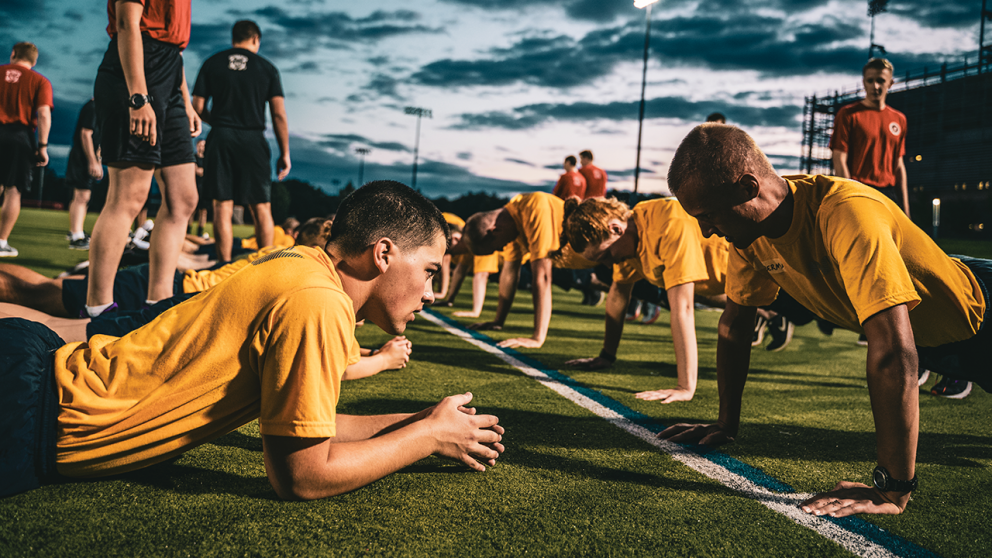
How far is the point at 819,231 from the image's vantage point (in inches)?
84.5

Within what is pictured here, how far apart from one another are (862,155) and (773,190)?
459cm

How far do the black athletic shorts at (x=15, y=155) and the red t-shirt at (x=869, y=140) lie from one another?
1007cm

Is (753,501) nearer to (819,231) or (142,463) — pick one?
(819,231)

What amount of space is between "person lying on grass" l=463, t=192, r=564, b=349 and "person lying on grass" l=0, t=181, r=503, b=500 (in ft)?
11.3

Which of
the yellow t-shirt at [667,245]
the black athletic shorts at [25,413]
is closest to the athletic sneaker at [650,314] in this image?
the yellow t-shirt at [667,245]

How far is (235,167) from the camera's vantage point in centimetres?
589

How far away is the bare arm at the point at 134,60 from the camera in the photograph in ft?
11.3

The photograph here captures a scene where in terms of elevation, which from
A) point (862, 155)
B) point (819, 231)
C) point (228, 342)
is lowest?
point (228, 342)

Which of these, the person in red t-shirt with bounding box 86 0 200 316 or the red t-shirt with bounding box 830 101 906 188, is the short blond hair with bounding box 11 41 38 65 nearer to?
the person in red t-shirt with bounding box 86 0 200 316

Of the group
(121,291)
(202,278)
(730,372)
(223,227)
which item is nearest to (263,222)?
(223,227)

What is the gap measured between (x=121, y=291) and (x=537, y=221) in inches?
135

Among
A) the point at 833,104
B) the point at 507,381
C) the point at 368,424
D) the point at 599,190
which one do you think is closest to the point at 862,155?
the point at 507,381

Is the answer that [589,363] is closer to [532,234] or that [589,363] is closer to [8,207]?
[532,234]

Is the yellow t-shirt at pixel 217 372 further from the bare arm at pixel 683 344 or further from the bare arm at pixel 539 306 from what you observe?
the bare arm at pixel 539 306
